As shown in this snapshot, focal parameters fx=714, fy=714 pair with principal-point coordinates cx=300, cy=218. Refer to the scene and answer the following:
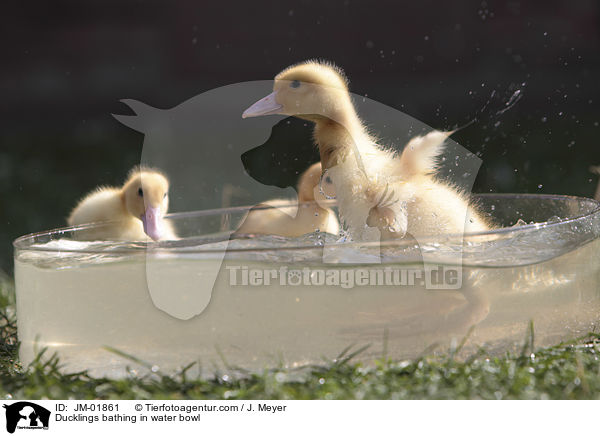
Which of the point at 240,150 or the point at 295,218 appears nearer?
the point at 295,218

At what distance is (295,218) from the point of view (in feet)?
5.00

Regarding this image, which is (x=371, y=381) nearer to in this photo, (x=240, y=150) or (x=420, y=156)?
(x=420, y=156)

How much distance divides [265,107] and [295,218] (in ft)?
0.90

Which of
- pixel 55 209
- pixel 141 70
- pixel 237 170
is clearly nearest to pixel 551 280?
pixel 237 170

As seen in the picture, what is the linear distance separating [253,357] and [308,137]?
579 mm

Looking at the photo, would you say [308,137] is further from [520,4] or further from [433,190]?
[520,4]

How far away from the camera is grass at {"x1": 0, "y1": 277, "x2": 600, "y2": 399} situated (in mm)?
939

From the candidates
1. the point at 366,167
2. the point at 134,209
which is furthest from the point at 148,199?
the point at 366,167

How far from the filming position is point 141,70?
315 cm

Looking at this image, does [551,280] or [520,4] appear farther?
[520,4]
